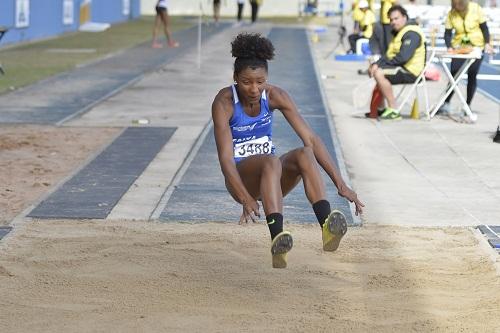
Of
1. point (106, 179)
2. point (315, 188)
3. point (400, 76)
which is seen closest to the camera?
point (315, 188)

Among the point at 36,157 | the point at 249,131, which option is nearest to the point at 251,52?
the point at 249,131

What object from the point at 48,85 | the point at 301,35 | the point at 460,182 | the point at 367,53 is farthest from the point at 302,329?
the point at 301,35

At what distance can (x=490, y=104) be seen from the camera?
18.8 meters

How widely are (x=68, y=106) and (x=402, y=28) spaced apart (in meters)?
4.78

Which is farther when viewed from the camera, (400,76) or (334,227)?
(400,76)

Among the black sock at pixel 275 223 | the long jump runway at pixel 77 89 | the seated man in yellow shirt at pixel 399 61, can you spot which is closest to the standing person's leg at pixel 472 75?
the seated man in yellow shirt at pixel 399 61

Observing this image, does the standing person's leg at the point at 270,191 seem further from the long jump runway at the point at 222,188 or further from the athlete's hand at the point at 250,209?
the long jump runway at the point at 222,188

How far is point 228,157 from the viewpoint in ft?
23.2

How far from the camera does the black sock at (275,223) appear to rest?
22.3ft

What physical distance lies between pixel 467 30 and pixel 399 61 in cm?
100

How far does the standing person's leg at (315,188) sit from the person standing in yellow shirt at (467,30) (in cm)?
936

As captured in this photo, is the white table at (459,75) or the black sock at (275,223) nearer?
the black sock at (275,223)

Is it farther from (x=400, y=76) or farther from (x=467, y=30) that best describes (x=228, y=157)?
(x=467, y=30)

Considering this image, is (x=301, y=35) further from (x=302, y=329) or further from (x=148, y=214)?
(x=302, y=329)
